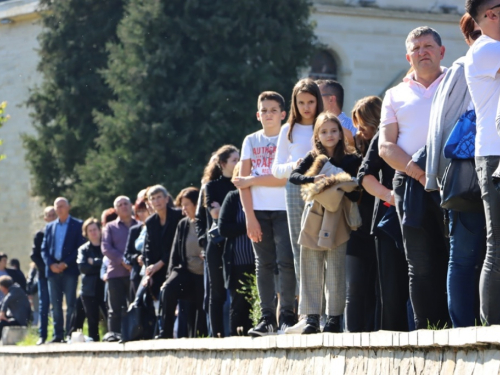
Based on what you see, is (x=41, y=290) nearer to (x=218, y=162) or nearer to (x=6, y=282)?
(x=6, y=282)

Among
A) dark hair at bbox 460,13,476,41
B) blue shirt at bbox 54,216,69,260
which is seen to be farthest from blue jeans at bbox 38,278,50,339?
dark hair at bbox 460,13,476,41

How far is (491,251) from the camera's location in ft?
27.2

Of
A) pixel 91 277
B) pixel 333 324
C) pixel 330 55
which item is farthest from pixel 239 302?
pixel 330 55

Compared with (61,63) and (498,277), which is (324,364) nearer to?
(498,277)

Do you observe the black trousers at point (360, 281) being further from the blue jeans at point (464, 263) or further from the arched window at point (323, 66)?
the arched window at point (323, 66)

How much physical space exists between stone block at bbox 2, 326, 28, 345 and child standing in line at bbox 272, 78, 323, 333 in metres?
10.9

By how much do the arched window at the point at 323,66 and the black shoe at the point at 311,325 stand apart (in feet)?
111

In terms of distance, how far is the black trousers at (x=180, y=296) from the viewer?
49.5 feet

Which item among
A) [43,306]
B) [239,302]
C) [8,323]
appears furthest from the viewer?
[8,323]

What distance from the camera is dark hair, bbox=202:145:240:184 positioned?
547 inches

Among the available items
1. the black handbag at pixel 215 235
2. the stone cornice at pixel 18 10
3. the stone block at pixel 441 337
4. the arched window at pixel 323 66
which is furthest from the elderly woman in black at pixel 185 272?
the stone cornice at pixel 18 10

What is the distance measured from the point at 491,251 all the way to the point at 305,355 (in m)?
2.75

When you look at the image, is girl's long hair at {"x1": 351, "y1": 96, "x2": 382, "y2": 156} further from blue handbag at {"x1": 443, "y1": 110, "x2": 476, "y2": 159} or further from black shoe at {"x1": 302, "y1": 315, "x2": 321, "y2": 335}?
blue handbag at {"x1": 443, "y1": 110, "x2": 476, "y2": 159}

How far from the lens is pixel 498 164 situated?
826 cm
